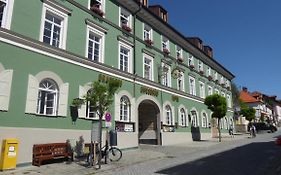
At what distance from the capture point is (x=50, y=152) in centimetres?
1250

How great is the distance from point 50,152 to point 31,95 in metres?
2.86

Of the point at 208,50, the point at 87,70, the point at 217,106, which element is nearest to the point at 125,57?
the point at 87,70

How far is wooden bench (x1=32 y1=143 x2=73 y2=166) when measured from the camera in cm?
1194

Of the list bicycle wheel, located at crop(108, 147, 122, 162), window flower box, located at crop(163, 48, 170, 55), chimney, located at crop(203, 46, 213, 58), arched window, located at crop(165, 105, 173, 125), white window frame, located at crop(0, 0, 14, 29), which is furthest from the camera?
chimney, located at crop(203, 46, 213, 58)

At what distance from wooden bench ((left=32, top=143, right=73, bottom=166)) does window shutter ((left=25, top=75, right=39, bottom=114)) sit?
1726mm

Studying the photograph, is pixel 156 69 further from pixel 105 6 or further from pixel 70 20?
pixel 70 20

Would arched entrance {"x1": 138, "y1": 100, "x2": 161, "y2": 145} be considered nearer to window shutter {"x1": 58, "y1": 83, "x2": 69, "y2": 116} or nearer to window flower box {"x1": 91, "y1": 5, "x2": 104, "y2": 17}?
window flower box {"x1": 91, "y1": 5, "x2": 104, "y2": 17}

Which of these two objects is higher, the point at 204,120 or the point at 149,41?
the point at 149,41

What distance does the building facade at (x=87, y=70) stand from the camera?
471 inches

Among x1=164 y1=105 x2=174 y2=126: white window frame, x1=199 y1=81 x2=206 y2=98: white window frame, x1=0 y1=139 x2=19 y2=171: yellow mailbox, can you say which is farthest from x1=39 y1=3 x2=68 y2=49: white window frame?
x1=199 y1=81 x2=206 y2=98: white window frame

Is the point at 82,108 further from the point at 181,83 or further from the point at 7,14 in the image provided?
the point at 181,83

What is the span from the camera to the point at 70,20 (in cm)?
1531

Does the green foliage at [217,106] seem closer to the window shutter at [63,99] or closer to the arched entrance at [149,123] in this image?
the arched entrance at [149,123]

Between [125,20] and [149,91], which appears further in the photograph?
[149,91]
